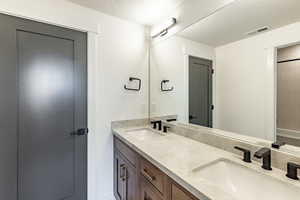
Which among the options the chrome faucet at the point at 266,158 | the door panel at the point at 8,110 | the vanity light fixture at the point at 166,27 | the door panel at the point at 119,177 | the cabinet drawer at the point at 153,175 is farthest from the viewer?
the vanity light fixture at the point at 166,27

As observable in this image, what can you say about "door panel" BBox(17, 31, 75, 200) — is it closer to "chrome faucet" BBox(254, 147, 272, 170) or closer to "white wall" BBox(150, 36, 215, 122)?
"white wall" BBox(150, 36, 215, 122)

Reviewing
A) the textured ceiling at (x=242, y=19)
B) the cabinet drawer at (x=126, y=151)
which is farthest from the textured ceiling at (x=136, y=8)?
the cabinet drawer at (x=126, y=151)

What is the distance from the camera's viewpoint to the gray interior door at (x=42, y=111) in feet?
4.81

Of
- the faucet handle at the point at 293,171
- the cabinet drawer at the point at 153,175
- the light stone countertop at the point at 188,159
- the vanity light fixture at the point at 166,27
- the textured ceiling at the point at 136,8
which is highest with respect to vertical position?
the textured ceiling at the point at 136,8

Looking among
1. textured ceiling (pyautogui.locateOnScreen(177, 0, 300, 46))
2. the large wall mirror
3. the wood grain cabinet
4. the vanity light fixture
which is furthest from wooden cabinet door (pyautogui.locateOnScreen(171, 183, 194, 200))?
the vanity light fixture

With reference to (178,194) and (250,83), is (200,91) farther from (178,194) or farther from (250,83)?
(178,194)

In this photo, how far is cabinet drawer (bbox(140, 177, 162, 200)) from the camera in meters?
1.14

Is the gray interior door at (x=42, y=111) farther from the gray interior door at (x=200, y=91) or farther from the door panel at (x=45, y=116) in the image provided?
the gray interior door at (x=200, y=91)

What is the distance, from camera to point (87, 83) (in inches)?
73.4

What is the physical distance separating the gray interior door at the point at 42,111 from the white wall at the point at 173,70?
0.91m

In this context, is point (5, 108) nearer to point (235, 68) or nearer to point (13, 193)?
point (13, 193)

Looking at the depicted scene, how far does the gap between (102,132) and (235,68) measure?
1.53m

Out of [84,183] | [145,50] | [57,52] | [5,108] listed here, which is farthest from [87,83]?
[84,183]

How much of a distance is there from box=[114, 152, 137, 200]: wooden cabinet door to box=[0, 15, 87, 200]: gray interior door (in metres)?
0.35
